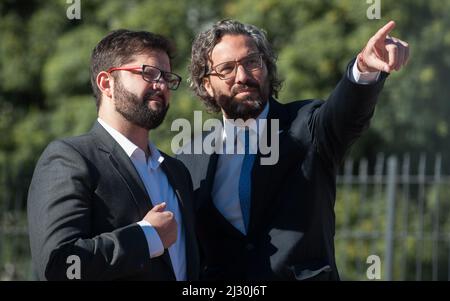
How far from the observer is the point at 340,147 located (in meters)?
3.61

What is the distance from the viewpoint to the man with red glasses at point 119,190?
3043mm

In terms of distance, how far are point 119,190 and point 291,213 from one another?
76 cm

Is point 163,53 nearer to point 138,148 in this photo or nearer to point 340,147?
point 138,148

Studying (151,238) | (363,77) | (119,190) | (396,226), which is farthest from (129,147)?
(396,226)

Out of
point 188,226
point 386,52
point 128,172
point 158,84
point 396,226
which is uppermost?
point 386,52

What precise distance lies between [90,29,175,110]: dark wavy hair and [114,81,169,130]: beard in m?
0.11

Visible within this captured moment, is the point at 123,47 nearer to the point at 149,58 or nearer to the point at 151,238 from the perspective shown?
the point at 149,58

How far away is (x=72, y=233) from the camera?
3031mm

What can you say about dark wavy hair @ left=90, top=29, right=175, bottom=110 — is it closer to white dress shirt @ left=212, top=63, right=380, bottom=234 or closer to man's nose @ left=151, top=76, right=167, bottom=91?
man's nose @ left=151, top=76, right=167, bottom=91

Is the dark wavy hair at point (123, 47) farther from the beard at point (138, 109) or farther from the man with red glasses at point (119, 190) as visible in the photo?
the beard at point (138, 109)

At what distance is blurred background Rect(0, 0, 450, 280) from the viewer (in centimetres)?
881

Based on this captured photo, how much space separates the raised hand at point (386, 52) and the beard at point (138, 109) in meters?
0.79

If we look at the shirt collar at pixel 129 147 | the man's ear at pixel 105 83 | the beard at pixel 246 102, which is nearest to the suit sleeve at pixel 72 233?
the shirt collar at pixel 129 147
